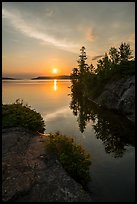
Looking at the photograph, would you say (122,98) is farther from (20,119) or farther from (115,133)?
(20,119)

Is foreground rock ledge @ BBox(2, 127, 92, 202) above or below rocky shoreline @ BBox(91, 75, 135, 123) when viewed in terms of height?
below

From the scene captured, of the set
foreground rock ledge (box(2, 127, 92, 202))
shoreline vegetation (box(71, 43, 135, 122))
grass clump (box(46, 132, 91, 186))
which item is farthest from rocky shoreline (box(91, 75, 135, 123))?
foreground rock ledge (box(2, 127, 92, 202))

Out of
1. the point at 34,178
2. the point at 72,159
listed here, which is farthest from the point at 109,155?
the point at 34,178

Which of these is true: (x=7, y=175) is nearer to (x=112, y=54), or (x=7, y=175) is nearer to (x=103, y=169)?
(x=103, y=169)

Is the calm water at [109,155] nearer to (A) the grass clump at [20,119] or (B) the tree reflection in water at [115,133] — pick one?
(B) the tree reflection in water at [115,133]

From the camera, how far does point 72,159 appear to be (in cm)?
1284

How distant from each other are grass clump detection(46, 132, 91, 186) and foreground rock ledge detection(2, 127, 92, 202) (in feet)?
1.52

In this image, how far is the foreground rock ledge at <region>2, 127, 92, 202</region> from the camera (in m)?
9.86

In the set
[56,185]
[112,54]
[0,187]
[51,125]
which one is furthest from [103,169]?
[112,54]

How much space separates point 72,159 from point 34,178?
266cm

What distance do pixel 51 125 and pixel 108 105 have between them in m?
16.5

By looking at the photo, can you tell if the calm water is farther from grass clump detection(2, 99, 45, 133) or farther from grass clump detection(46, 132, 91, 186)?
grass clump detection(2, 99, 45, 133)

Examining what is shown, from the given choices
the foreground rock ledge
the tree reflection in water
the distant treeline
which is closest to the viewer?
the foreground rock ledge

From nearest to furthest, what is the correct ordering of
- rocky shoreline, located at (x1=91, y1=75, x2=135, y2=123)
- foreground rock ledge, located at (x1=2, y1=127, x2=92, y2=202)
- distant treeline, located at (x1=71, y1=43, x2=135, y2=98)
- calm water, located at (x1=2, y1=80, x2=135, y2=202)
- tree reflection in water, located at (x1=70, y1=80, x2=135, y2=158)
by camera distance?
foreground rock ledge, located at (x1=2, y1=127, x2=92, y2=202) < calm water, located at (x1=2, y1=80, x2=135, y2=202) < tree reflection in water, located at (x1=70, y1=80, x2=135, y2=158) < rocky shoreline, located at (x1=91, y1=75, x2=135, y2=123) < distant treeline, located at (x1=71, y1=43, x2=135, y2=98)
